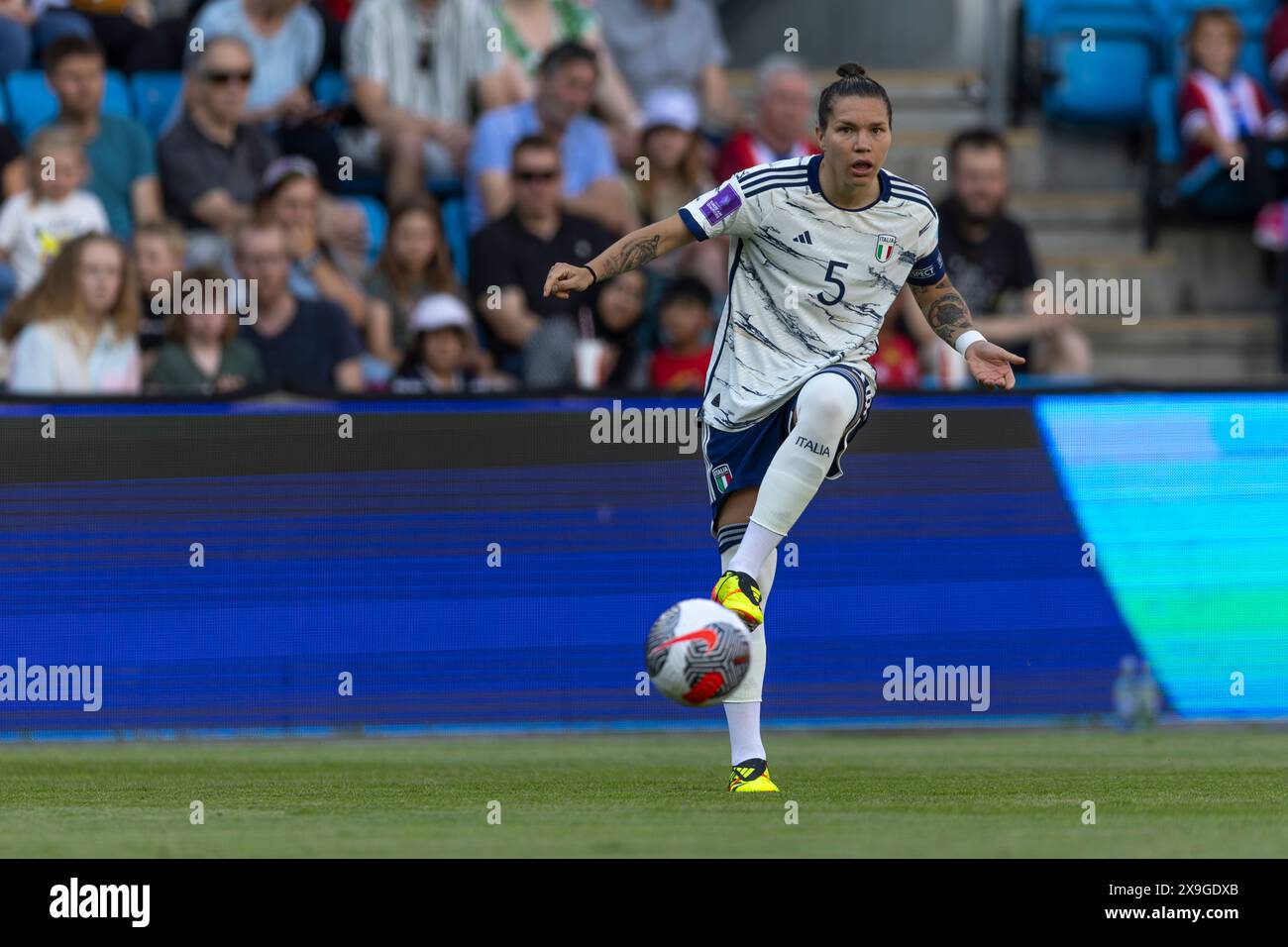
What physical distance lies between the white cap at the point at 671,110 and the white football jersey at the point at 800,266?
6000mm

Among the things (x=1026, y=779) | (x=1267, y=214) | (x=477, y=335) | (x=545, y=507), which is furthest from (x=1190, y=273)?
(x=1026, y=779)

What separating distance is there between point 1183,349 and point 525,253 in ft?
15.3

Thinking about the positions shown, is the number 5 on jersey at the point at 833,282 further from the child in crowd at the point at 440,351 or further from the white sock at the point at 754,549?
the child in crowd at the point at 440,351

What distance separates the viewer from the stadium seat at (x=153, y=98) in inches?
585

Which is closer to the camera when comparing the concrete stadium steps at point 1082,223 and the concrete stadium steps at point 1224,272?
the concrete stadium steps at point 1224,272

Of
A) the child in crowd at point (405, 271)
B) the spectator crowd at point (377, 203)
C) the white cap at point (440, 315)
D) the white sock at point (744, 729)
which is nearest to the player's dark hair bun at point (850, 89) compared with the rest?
the white sock at point (744, 729)

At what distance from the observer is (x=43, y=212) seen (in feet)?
44.1

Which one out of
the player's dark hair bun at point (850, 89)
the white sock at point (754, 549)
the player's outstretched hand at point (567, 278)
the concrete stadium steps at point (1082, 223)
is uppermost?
the concrete stadium steps at point (1082, 223)

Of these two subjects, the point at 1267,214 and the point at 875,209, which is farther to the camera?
the point at 1267,214

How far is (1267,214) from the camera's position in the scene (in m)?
15.5

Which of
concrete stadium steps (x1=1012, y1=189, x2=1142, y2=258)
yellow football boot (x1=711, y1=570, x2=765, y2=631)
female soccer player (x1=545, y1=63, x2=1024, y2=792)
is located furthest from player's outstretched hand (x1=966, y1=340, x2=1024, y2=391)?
concrete stadium steps (x1=1012, y1=189, x2=1142, y2=258)

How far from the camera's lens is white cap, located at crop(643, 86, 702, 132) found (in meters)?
14.6

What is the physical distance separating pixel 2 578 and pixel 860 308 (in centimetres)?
468

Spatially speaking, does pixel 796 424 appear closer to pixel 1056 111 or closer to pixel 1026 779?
pixel 1026 779
